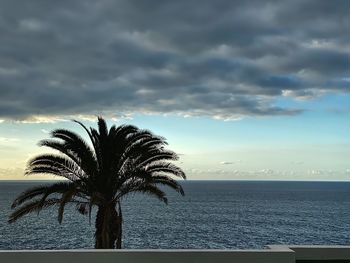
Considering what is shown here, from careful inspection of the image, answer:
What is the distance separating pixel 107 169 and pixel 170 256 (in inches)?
265

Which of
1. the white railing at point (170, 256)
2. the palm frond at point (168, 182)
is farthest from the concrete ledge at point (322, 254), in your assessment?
the palm frond at point (168, 182)

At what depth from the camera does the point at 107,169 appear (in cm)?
1127

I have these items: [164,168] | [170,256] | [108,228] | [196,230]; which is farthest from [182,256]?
[196,230]

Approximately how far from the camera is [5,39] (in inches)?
945

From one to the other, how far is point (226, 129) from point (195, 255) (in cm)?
6134

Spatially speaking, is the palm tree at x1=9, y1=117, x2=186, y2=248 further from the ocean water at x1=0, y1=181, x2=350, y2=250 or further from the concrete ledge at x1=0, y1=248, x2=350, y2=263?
the ocean water at x1=0, y1=181, x2=350, y2=250

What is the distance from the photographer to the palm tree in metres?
11.0

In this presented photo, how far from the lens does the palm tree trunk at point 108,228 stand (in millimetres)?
11125

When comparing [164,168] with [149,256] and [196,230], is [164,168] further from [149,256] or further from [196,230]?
[196,230]

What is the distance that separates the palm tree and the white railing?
608 cm

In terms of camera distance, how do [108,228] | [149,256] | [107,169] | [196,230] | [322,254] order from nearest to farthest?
[149,256], [322,254], [108,228], [107,169], [196,230]

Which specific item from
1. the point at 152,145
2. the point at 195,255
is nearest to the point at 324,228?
the point at 152,145

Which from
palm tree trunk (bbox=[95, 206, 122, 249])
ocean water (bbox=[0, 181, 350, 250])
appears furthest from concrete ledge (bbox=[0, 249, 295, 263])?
ocean water (bbox=[0, 181, 350, 250])

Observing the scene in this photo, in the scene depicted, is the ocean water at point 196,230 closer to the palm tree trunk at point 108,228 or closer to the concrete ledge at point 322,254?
the palm tree trunk at point 108,228
